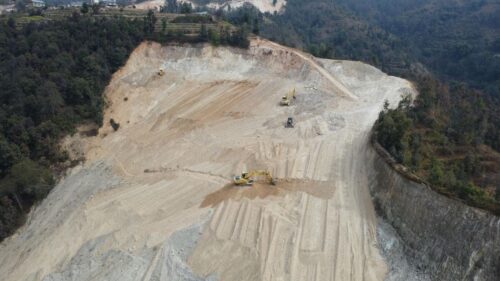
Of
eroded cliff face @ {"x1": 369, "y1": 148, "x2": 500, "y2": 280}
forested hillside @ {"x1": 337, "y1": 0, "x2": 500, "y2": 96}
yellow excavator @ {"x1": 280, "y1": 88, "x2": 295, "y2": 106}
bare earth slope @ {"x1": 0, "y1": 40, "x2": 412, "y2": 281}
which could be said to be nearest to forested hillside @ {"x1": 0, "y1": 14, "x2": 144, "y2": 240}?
bare earth slope @ {"x1": 0, "y1": 40, "x2": 412, "y2": 281}

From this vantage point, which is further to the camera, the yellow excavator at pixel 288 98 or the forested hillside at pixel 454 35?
the forested hillside at pixel 454 35

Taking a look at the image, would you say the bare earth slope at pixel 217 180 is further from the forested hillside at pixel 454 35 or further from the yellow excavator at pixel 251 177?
the forested hillside at pixel 454 35

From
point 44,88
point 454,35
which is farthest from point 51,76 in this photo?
point 454,35

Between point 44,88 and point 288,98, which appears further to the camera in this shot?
point 288,98

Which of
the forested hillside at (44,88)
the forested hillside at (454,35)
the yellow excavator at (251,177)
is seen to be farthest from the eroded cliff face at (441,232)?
the forested hillside at (454,35)

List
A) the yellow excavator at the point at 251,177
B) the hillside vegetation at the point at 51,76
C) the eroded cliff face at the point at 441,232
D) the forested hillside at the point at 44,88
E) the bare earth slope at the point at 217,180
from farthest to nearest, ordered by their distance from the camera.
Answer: the hillside vegetation at the point at 51,76 → the forested hillside at the point at 44,88 → the yellow excavator at the point at 251,177 → the bare earth slope at the point at 217,180 → the eroded cliff face at the point at 441,232

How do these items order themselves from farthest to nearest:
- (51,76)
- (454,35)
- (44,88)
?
(454,35) → (51,76) → (44,88)

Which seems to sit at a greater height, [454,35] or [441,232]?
[454,35]

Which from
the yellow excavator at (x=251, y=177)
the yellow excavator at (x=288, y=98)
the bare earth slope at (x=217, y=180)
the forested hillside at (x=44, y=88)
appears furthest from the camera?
the yellow excavator at (x=288, y=98)

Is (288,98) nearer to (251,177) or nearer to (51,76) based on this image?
(251,177)
